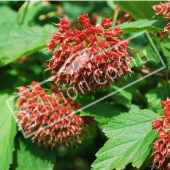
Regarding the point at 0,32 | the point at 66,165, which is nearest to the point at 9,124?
the point at 0,32

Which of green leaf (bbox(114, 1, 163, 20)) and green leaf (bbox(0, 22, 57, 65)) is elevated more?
green leaf (bbox(0, 22, 57, 65))

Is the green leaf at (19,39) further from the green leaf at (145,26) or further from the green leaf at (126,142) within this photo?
the green leaf at (126,142)

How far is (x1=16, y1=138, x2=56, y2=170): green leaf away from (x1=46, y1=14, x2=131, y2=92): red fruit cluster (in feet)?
2.23

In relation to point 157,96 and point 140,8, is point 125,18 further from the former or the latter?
point 157,96

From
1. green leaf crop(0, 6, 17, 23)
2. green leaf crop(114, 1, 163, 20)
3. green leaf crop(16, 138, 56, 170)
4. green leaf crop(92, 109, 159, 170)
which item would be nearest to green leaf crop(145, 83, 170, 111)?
green leaf crop(92, 109, 159, 170)

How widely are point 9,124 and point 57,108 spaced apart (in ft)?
1.53

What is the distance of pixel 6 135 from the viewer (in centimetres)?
211

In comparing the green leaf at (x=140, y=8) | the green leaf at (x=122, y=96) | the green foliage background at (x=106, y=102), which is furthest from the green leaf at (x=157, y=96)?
the green leaf at (x=140, y=8)

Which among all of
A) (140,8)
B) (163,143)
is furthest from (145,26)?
(163,143)

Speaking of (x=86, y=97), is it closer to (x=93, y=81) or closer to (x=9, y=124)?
(x=93, y=81)

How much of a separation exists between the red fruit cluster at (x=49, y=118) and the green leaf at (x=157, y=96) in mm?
Result: 497

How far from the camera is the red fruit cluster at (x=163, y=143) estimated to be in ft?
5.18

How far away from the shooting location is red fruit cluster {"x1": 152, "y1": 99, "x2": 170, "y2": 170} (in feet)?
5.18

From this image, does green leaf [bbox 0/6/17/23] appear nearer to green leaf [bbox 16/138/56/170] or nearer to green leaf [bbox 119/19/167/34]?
green leaf [bbox 16/138/56/170]
